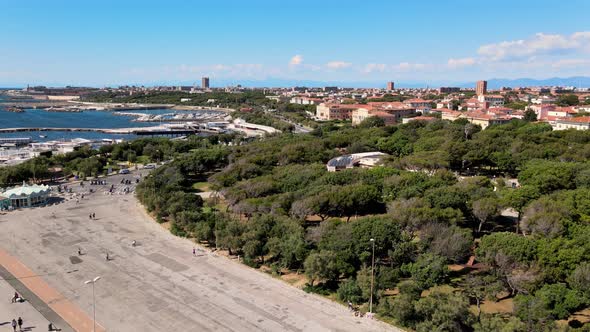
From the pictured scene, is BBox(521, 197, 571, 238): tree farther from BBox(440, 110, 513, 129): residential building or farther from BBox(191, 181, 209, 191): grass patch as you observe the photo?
BBox(440, 110, 513, 129): residential building

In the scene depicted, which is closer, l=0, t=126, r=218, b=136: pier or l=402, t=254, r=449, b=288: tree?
l=402, t=254, r=449, b=288: tree

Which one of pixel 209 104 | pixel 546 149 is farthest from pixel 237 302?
pixel 209 104

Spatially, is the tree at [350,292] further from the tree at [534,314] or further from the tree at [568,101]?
the tree at [568,101]

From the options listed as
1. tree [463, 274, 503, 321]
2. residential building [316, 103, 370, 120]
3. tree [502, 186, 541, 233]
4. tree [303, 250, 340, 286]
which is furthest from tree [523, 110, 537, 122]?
tree [303, 250, 340, 286]

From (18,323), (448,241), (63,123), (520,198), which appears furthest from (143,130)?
(448,241)

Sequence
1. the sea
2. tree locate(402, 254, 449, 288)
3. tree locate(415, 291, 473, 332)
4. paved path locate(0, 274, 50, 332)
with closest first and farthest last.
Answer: tree locate(415, 291, 473, 332) < paved path locate(0, 274, 50, 332) < tree locate(402, 254, 449, 288) < the sea

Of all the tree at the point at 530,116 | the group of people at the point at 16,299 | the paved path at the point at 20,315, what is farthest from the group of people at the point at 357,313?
the tree at the point at 530,116
